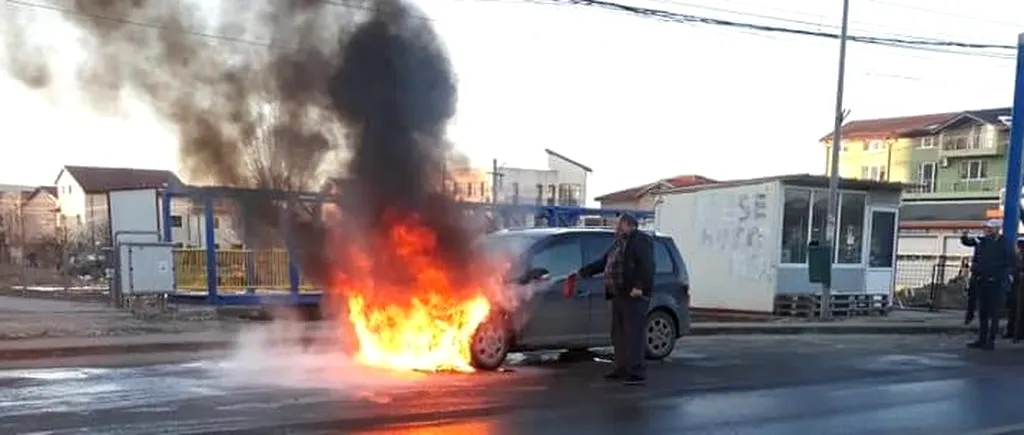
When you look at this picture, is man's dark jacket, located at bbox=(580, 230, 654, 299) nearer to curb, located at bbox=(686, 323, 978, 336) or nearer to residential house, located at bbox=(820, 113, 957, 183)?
curb, located at bbox=(686, 323, 978, 336)

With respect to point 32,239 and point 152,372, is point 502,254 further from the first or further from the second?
point 32,239

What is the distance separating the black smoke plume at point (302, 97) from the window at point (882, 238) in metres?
13.3

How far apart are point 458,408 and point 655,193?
1545 centimetres

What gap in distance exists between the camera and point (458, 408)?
299 inches

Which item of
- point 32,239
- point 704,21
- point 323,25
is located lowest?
point 32,239

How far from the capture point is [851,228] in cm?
2019

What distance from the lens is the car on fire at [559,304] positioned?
10.1 metres

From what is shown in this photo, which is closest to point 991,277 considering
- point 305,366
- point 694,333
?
point 694,333

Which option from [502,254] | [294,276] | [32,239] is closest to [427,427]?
[502,254]

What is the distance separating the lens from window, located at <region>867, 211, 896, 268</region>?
20.5m

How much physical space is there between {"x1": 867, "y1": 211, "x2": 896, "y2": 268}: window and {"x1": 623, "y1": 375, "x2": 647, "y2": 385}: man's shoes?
1271 cm

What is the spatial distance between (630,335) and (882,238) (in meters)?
13.1

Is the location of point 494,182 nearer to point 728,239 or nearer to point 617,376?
point 617,376

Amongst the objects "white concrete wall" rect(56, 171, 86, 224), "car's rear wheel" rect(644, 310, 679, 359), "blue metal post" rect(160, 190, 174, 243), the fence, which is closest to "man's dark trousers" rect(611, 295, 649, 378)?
"car's rear wheel" rect(644, 310, 679, 359)
